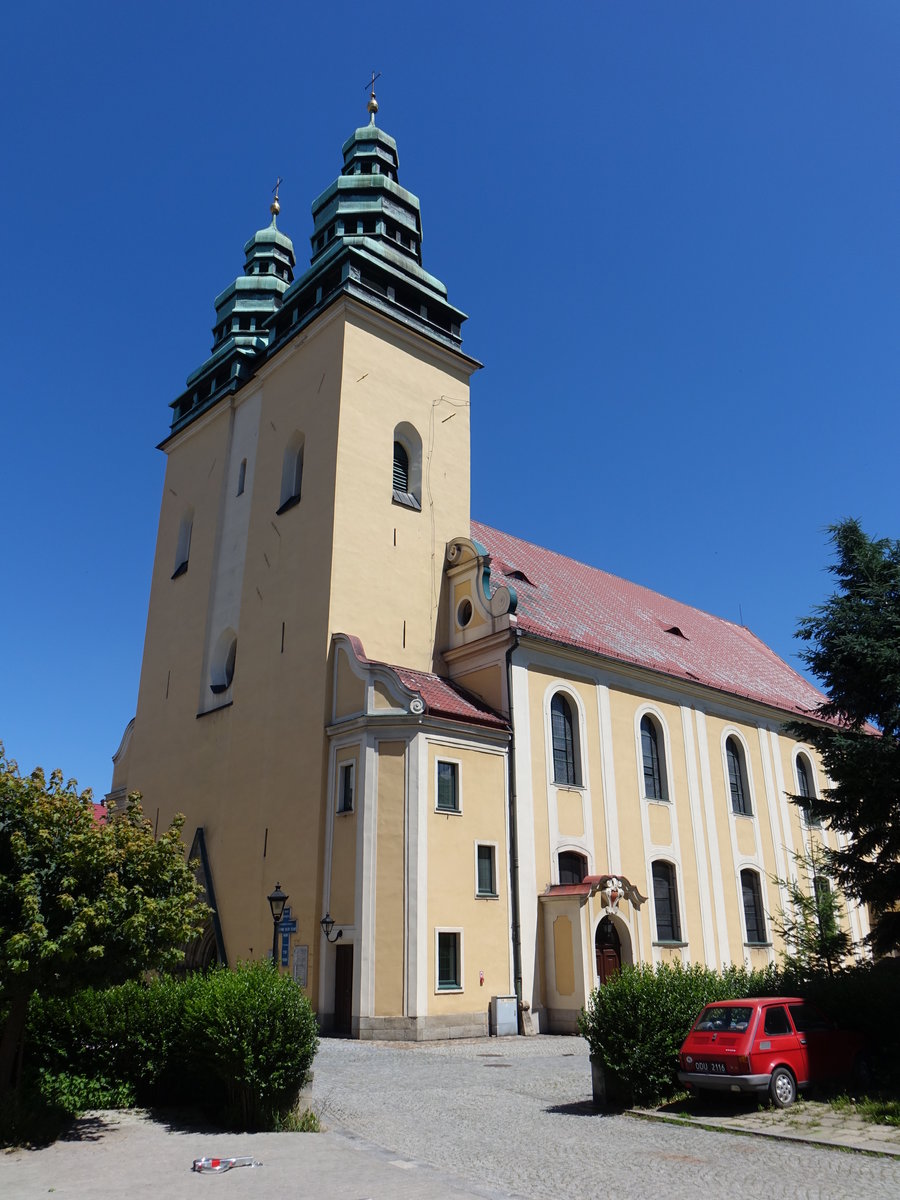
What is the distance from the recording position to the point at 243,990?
38.2 ft

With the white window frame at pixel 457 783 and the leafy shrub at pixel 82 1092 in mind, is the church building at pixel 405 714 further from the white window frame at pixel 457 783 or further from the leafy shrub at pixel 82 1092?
the leafy shrub at pixel 82 1092

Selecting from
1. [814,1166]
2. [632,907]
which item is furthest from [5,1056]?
[632,907]

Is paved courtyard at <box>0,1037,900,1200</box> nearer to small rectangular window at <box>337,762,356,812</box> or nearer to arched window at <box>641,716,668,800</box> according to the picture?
small rectangular window at <box>337,762,356,812</box>

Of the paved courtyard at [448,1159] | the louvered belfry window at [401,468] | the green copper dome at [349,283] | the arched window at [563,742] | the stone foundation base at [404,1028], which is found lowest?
the paved courtyard at [448,1159]

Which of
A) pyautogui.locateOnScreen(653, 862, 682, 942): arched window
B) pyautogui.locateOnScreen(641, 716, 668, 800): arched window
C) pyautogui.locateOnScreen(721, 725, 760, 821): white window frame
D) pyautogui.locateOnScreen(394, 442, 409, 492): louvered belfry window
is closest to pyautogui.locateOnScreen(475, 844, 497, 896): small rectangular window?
pyautogui.locateOnScreen(653, 862, 682, 942): arched window

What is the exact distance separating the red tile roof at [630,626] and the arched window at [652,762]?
185cm

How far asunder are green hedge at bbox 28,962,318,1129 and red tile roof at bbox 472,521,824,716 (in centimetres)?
1474

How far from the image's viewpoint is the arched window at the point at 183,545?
3359 cm

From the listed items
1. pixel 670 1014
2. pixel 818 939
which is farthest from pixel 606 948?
pixel 670 1014

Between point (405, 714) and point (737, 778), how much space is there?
47.9 feet

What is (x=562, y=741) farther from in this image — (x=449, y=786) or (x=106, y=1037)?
(x=106, y=1037)

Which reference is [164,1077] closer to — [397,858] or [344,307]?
[397,858]

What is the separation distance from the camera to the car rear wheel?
1165 centimetres

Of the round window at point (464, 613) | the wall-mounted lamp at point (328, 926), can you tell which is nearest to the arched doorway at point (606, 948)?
the wall-mounted lamp at point (328, 926)
